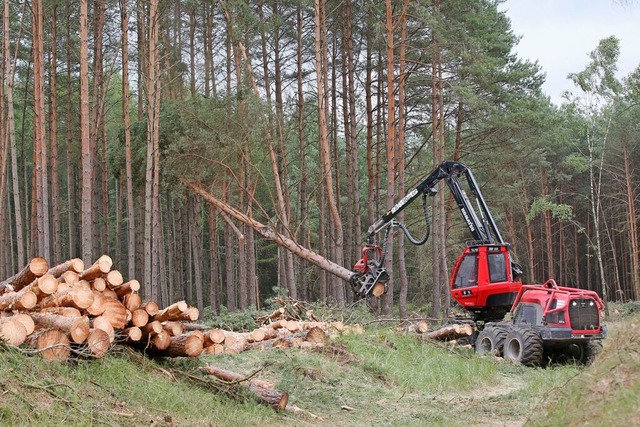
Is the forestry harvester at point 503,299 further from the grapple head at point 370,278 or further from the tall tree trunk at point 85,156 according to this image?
the tall tree trunk at point 85,156

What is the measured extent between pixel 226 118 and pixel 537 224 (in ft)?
98.1

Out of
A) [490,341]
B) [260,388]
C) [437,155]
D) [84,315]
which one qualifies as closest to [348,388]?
[260,388]

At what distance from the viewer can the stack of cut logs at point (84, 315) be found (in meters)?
7.59

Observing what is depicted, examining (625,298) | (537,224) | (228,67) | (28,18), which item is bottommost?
(625,298)

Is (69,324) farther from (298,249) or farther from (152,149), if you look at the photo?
(152,149)

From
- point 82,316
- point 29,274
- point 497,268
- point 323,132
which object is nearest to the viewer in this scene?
point 82,316

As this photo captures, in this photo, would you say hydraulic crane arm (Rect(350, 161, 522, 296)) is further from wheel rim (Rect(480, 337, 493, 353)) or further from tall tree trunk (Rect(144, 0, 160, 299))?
tall tree trunk (Rect(144, 0, 160, 299))

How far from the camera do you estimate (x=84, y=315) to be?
332 inches

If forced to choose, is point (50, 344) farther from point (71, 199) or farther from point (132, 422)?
point (71, 199)

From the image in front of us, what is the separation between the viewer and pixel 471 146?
87.9 feet

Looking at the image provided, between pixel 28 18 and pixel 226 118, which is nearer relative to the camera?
pixel 226 118

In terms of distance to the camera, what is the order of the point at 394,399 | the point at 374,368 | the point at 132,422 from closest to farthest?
the point at 132,422
the point at 394,399
the point at 374,368

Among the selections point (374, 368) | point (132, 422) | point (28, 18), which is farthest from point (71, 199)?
point (132, 422)

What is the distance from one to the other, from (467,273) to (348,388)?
18.6 ft
